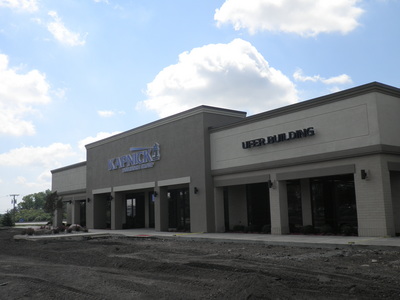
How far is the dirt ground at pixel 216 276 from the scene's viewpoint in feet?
26.9

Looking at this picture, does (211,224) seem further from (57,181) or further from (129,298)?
(57,181)

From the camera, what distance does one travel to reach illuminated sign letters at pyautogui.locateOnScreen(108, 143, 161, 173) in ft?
98.0

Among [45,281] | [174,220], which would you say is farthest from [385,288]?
[174,220]

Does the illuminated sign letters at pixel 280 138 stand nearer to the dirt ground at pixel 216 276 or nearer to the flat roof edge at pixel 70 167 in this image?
the dirt ground at pixel 216 276

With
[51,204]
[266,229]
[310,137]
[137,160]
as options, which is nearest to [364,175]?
[310,137]

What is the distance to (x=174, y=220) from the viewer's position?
3117 cm

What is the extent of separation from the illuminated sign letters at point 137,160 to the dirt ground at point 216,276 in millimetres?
15126

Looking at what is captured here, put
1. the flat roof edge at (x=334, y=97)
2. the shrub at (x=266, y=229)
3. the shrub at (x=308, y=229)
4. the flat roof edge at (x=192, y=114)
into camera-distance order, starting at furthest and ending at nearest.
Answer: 1. the flat roof edge at (x=192, y=114)
2. the shrub at (x=266, y=229)
3. the shrub at (x=308, y=229)
4. the flat roof edge at (x=334, y=97)

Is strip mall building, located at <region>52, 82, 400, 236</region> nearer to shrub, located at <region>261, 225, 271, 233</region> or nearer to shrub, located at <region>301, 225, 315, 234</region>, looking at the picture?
shrub, located at <region>261, 225, 271, 233</region>

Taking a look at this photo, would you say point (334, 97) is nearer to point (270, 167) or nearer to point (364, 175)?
point (364, 175)

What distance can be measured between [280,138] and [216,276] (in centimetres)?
1257

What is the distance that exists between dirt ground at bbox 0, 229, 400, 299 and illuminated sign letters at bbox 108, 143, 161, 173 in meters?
15.1

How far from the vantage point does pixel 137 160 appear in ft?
104

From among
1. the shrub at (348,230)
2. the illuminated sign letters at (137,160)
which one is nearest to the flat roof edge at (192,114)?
the illuminated sign letters at (137,160)
